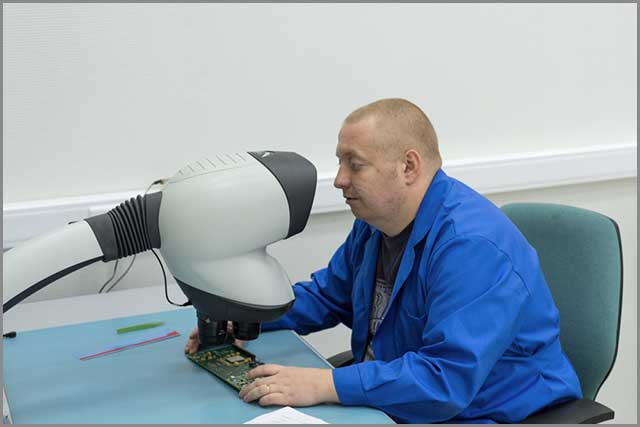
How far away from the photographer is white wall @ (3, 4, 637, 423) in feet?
6.54

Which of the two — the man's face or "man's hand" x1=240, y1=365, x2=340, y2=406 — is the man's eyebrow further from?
"man's hand" x1=240, y1=365, x2=340, y2=406

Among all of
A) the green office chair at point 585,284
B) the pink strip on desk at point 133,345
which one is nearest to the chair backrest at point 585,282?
the green office chair at point 585,284

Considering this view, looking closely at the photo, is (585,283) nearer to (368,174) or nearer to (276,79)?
(368,174)

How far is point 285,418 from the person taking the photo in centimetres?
127

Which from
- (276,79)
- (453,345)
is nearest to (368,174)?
(453,345)

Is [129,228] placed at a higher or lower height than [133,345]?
higher

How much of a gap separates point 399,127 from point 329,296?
0.48 meters

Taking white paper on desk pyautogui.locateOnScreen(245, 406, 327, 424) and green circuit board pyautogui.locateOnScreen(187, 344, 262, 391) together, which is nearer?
white paper on desk pyautogui.locateOnScreen(245, 406, 327, 424)

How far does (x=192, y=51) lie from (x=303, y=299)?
2.49 ft

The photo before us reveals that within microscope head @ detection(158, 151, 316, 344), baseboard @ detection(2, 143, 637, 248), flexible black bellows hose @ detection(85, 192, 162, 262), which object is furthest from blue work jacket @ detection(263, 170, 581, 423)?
baseboard @ detection(2, 143, 637, 248)

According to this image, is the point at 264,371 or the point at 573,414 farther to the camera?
the point at 573,414

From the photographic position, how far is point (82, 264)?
1185mm

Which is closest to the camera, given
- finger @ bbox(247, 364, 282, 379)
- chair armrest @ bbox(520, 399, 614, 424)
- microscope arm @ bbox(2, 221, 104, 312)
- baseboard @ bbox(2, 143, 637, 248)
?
microscope arm @ bbox(2, 221, 104, 312)

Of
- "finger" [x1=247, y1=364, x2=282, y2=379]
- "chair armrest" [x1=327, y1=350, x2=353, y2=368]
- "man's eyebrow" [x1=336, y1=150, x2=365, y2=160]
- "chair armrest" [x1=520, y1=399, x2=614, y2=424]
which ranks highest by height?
"man's eyebrow" [x1=336, y1=150, x2=365, y2=160]
